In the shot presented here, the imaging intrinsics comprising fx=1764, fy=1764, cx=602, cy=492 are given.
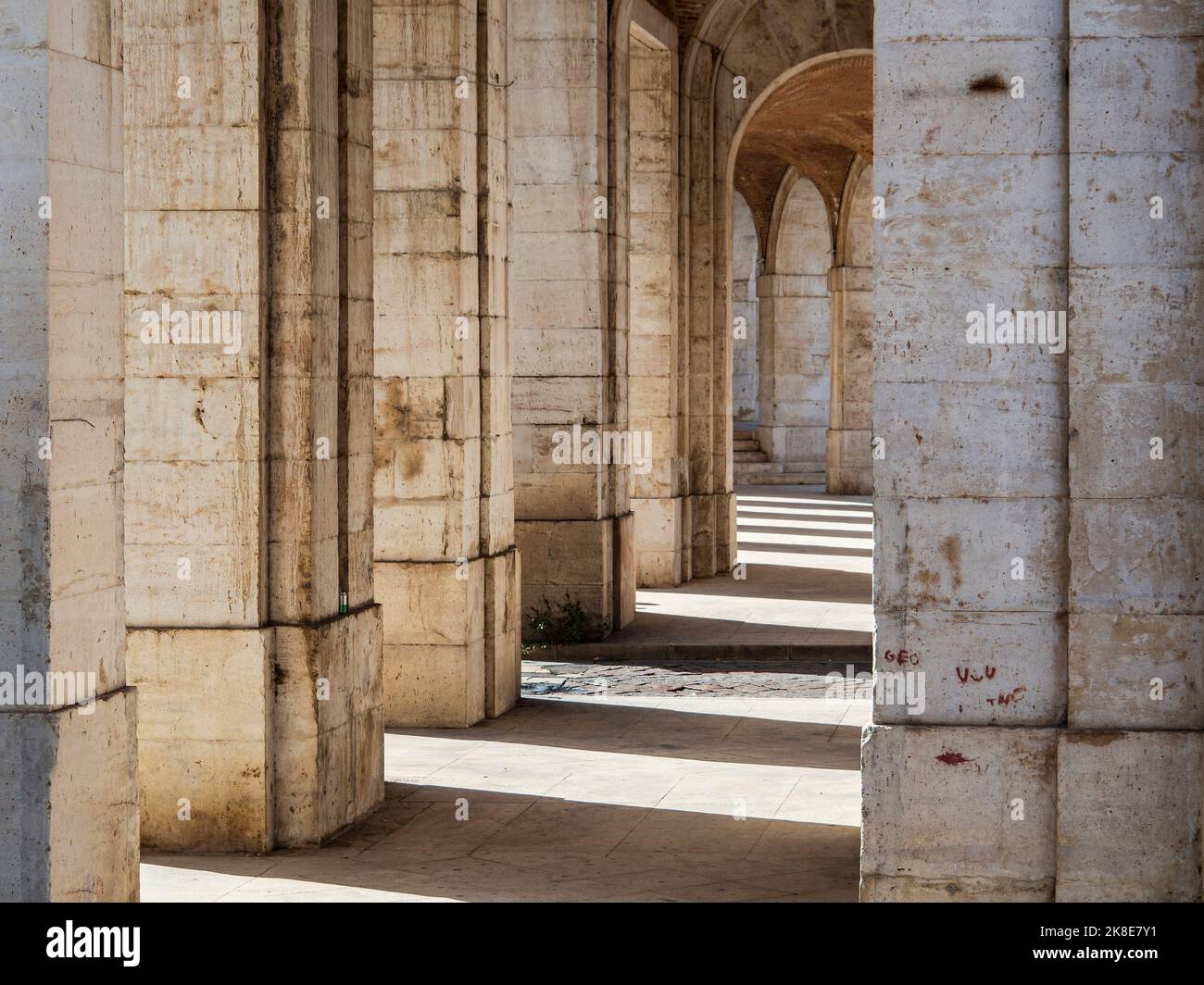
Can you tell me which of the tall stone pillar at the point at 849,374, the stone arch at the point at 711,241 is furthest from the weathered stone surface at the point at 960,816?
the tall stone pillar at the point at 849,374

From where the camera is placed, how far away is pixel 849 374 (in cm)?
3284

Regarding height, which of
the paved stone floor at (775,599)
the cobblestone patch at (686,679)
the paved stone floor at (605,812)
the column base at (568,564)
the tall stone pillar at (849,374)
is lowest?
the paved stone floor at (605,812)

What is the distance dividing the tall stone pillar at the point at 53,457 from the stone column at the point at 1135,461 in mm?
3724

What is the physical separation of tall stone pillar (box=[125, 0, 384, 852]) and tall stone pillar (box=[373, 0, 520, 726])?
2.75 meters

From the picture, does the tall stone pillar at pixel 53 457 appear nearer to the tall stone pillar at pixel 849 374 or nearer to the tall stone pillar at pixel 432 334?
the tall stone pillar at pixel 432 334

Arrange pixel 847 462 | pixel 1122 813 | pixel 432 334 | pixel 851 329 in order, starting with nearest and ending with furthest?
pixel 1122 813, pixel 432 334, pixel 851 329, pixel 847 462

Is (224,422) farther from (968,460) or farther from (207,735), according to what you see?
(968,460)

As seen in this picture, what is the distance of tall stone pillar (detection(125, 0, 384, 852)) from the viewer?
30.0 ft

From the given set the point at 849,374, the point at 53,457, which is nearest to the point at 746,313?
the point at 849,374

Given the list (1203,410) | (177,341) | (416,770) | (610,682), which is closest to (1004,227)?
(1203,410)

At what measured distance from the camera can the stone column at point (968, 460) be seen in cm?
675

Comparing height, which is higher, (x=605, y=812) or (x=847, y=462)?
(x=847, y=462)

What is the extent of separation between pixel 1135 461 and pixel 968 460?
2.05 feet

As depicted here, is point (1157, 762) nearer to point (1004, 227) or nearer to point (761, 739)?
point (1004, 227)
